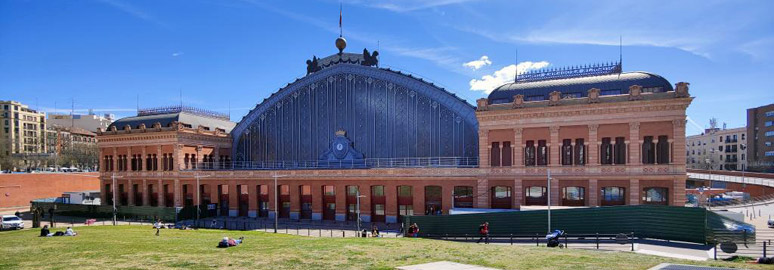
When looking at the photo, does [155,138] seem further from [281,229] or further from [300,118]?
[281,229]

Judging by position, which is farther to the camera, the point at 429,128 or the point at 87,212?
the point at 87,212

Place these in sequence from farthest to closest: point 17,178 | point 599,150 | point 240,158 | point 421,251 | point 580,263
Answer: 1. point 17,178
2. point 240,158
3. point 599,150
4. point 421,251
5. point 580,263

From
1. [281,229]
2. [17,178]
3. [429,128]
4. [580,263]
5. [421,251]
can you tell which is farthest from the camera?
[17,178]

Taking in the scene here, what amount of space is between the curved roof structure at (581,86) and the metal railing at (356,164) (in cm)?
950

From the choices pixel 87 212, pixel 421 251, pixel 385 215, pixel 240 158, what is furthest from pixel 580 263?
pixel 87 212

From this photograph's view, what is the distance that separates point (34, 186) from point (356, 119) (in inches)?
2637

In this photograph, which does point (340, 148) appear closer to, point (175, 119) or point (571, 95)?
point (175, 119)

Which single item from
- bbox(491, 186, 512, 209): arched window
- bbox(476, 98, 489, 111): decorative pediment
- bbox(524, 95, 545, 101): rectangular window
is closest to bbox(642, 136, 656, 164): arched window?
bbox(524, 95, 545, 101): rectangular window

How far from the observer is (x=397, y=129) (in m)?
67.1

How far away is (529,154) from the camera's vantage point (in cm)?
5172

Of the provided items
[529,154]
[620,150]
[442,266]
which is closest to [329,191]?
[529,154]

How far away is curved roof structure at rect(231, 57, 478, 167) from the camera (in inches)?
2511

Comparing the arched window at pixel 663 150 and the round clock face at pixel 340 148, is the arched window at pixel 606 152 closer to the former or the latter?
the arched window at pixel 663 150

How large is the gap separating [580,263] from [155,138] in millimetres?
70797
